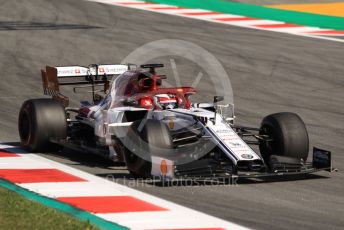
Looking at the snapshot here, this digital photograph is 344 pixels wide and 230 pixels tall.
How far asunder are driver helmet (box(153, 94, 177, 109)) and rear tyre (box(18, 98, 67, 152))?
1598mm

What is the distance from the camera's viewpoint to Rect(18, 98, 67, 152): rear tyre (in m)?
14.4

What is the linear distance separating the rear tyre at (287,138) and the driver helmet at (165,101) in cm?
144

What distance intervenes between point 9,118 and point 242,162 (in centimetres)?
677

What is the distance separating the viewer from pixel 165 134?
12422 millimetres

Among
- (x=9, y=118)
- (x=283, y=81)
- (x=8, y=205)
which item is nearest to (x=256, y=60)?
(x=283, y=81)

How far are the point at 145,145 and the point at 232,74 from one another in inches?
407

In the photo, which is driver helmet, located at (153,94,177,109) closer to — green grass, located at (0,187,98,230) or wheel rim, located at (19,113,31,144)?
wheel rim, located at (19,113,31,144)

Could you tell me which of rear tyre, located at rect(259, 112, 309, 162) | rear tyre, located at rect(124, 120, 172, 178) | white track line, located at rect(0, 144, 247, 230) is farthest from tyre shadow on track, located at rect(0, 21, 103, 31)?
rear tyre, located at rect(124, 120, 172, 178)

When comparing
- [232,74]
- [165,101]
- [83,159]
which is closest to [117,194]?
[165,101]

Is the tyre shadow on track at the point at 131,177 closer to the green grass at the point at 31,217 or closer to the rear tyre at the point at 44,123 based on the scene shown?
Answer: the rear tyre at the point at 44,123

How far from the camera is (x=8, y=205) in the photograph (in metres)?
10.6

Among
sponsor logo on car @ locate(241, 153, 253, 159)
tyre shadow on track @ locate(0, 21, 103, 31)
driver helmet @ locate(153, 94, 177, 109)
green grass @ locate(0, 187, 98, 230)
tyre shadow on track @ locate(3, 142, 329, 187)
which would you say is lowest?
green grass @ locate(0, 187, 98, 230)

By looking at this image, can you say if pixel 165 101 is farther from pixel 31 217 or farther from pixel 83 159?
pixel 31 217

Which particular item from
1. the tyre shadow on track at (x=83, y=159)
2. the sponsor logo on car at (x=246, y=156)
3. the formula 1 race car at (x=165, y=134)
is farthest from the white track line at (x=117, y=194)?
the sponsor logo on car at (x=246, y=156)
